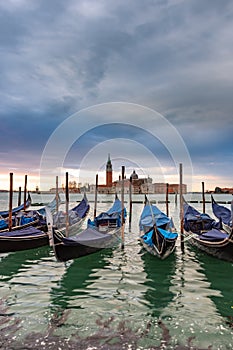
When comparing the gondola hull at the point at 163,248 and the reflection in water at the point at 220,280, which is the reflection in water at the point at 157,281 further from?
the reflection in water at the point at 220,280

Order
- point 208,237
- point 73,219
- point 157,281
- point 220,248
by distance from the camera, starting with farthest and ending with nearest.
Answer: point 73,219
point 208,237
point 220,248
point 157,281

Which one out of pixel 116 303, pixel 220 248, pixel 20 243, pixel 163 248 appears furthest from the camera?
pixel 20 243

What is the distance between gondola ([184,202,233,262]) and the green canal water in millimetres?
390

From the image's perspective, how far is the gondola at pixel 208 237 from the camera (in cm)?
655

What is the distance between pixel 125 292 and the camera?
5.55m

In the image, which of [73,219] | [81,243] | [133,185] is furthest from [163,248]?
[133,185]

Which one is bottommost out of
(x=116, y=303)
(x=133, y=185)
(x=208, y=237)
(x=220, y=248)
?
(x=116, y=303)

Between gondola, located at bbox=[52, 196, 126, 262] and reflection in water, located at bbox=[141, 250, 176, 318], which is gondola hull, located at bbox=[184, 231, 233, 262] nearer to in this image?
reflection in water, located at bbox=[141, 250, 176, 318]

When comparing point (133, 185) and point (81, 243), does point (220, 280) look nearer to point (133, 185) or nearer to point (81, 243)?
point (81, 243)

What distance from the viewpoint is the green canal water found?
379cm

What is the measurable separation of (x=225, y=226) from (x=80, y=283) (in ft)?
20.5

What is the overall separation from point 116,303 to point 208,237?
12.0ft

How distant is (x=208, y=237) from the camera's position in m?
7.73

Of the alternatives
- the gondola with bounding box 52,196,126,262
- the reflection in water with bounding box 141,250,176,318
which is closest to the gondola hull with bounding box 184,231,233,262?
the reflection in water with bounding box 141,250,176,318
